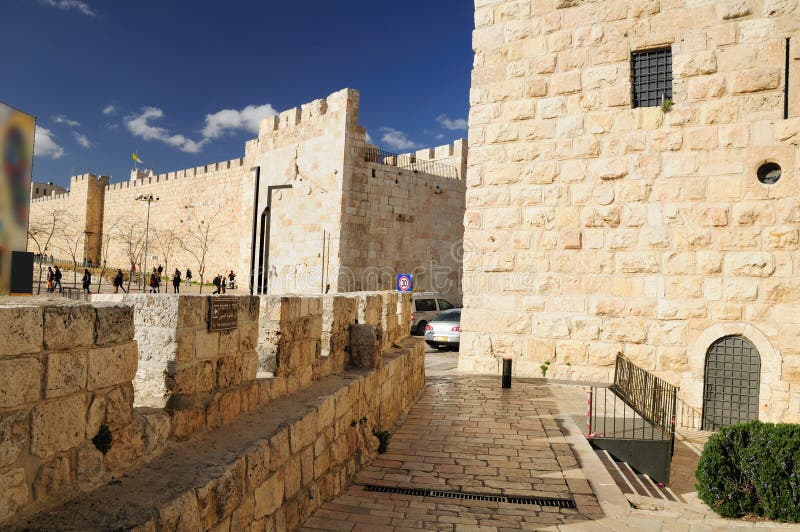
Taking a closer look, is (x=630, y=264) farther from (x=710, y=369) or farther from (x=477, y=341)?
(x=477, y=341)

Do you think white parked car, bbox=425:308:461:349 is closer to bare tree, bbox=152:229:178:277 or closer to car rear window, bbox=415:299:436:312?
car rear window, bbox=415:299:436:312

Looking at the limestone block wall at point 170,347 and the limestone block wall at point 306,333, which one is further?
the limestone block wall at point 306,333

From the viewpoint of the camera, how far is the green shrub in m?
4.50

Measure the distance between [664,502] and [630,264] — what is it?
456 centimetres

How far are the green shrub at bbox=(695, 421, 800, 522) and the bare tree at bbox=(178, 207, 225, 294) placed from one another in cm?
2798

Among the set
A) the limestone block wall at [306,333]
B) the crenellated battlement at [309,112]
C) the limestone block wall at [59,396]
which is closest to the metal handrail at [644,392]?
the limestone block wall at [306,333]

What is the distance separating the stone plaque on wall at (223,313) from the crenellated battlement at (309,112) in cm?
1526

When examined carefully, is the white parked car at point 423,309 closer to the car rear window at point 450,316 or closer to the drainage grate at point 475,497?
the car rear window at point 450,316

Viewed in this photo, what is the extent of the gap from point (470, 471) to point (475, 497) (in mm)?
583

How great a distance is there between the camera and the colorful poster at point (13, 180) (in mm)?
2404

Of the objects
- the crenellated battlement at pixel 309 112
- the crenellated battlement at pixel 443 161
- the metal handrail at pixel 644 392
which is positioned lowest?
the metal handrail at pixel 644 392

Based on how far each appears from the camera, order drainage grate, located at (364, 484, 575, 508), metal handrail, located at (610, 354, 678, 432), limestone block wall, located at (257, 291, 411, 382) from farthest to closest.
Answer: metal handrail, located at (610, 354, 678, 432) → drainage grate, located at (364, 484, 575, 508) → limestone block wall, located at (257, 291, 411, 382)

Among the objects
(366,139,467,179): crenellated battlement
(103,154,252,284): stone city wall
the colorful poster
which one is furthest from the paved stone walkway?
(103,154,252,284): stone city wall

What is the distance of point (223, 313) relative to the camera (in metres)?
3.41
